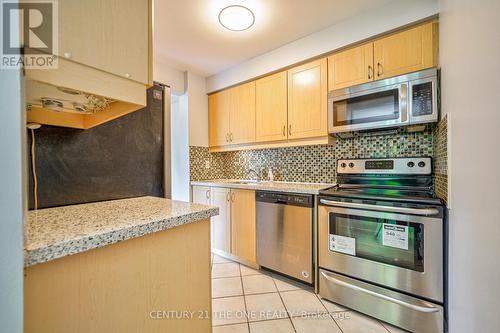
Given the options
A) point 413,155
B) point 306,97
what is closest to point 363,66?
point 306,97

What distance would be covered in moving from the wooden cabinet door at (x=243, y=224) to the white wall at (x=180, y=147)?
33.0 inches

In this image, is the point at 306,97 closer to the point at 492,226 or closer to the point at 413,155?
the point at 413,155

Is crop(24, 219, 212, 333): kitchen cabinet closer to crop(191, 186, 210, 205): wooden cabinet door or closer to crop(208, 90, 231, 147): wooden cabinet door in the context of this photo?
crop(191, 186, 210, 205): wooden cabinet door

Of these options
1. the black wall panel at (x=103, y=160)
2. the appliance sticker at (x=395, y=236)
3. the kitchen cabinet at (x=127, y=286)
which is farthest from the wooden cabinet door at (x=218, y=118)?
the kitchen cabinet at (x=127, y=286)

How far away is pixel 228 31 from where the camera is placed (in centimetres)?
209

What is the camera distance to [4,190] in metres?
0.45

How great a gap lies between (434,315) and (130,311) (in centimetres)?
172

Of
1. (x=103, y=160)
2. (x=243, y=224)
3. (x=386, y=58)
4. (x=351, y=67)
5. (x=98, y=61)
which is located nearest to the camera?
(x=98, y=61)

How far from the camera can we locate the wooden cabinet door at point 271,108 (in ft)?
8.09

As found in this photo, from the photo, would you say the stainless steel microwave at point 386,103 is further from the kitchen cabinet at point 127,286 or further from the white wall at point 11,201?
the white wall at point 11,201

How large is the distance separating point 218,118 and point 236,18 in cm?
140

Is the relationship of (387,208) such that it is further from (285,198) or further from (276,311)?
(276,311)

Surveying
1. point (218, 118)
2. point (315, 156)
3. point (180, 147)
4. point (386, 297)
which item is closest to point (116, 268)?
point (386, 297)

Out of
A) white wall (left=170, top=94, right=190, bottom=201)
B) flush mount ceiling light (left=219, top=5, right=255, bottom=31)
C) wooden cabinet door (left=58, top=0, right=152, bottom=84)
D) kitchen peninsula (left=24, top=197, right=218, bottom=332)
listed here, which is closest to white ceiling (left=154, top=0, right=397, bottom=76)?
flush mount ceiling light (left=219, top=5, right=255, bottom=31)
